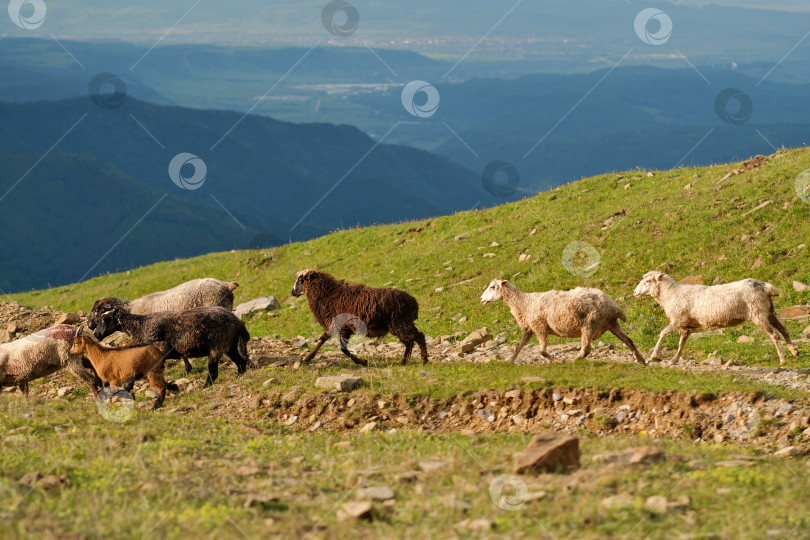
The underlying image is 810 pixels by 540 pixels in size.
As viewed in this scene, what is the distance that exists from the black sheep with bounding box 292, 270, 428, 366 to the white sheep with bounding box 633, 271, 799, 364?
5.35 m

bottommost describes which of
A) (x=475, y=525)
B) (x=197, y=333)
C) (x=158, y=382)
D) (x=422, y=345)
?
(x=475, y=525)

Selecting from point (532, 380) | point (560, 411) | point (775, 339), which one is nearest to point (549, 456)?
point (560, 411)

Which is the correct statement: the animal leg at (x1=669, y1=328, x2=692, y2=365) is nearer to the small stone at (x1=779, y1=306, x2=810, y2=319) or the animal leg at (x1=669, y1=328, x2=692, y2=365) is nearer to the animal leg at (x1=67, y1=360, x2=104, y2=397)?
the small stone at (x1=779, y1=306, x2=810, y2=319)

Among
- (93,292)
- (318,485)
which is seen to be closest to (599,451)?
(318,485)

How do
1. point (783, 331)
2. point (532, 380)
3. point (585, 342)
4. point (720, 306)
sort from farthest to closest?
point (783, 331)
point (720, 306)
point (585, 342)
point (532, 380)

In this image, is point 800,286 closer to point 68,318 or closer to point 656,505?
point 656,505

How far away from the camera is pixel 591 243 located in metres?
25.8

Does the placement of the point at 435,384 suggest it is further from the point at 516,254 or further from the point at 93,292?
the point at 93,292

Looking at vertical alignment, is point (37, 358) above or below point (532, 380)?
above

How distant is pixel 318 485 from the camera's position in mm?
8852

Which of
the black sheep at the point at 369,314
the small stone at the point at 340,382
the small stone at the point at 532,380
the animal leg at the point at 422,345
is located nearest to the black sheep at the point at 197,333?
the black sheep at the point at 369,314

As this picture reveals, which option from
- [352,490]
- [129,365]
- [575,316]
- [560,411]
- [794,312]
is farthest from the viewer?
[794,312]

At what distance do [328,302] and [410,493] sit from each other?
9087mm

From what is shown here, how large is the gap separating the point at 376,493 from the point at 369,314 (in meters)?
8.33
